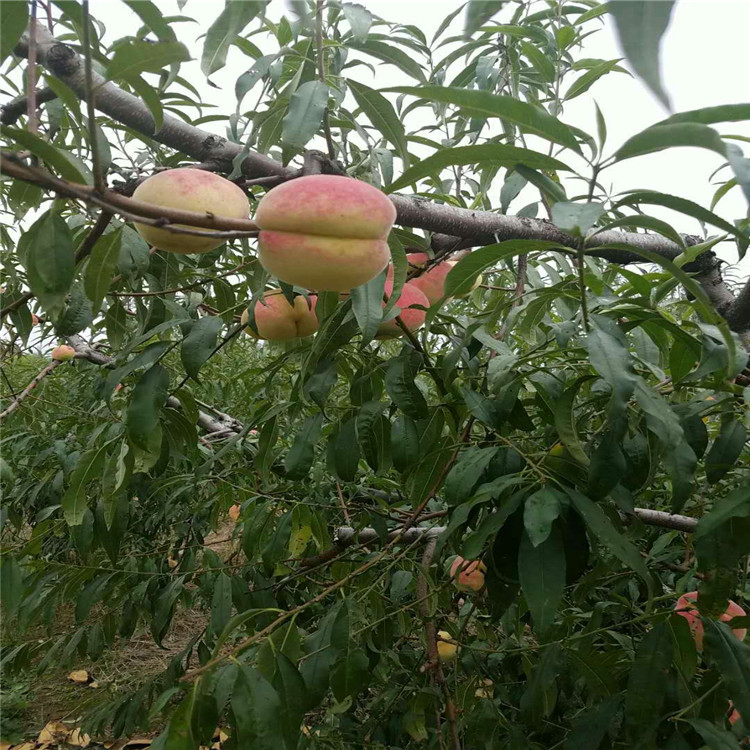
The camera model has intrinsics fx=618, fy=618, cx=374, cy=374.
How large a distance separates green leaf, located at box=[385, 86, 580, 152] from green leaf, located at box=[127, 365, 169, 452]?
0.52 meters

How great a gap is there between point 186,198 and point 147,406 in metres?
0.30

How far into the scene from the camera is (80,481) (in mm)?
1005

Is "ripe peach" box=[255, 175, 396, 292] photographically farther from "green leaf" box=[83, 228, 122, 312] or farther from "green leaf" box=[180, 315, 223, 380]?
"green leaf" box=[180, 315, 223, 380]

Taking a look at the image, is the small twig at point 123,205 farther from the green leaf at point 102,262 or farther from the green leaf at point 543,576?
the green leaf at point 543,576

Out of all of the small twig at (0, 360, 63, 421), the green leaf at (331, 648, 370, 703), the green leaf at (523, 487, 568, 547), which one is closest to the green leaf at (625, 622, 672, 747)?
the green leaf at (523, 487, 568, 547)

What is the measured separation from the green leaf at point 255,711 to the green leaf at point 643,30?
683mm

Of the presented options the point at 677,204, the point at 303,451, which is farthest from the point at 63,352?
the point at 677,204

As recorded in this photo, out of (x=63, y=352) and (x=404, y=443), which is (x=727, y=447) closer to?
(x=404, y=443)

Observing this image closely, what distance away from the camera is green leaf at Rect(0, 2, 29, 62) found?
1.45 feet

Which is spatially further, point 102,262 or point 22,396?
point 22,396

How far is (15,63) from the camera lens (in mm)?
1057

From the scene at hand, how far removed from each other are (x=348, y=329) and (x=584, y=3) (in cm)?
103

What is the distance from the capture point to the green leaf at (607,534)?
0.64m

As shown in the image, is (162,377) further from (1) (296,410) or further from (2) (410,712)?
(2) (410,712)
